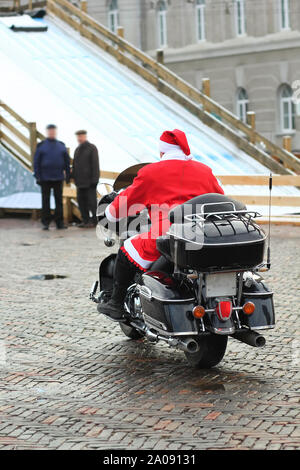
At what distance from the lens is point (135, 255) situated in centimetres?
769

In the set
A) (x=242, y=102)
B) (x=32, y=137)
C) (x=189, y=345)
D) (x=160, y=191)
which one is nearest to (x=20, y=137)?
(x=32, y=137)

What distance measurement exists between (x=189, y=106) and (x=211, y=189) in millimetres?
19791

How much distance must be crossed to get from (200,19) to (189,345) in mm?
39419

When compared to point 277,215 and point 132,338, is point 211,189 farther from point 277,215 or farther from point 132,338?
point 277,215

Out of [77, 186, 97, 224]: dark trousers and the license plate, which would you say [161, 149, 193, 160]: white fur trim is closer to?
the license plate

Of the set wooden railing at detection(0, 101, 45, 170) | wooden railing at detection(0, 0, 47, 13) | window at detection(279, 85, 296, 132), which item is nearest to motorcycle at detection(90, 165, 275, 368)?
wooden railing at detection(0, 101, 45, 170)

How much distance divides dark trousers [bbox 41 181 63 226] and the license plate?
484 inches

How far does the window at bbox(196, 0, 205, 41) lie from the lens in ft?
147

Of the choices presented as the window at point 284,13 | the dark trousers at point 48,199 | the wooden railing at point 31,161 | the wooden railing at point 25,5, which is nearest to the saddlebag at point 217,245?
the wooden railing at point 31,161

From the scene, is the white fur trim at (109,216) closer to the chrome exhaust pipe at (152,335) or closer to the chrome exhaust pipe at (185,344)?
the chrome exhaust pipe at (152,335)

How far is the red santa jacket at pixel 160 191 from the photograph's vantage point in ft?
24.9

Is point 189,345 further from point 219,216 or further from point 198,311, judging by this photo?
point 219,216

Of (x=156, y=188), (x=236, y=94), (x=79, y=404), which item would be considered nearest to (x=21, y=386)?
(x=79, y=404)

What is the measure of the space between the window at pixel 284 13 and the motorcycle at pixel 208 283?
114 ft
